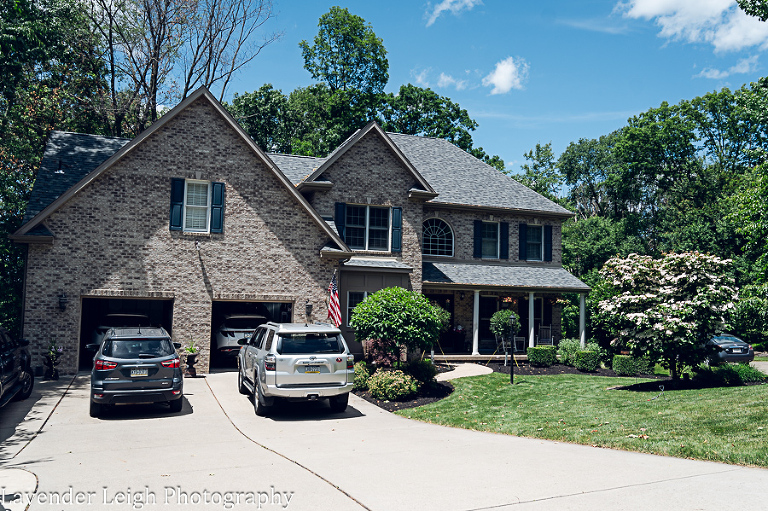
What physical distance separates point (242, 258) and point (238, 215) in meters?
1.42

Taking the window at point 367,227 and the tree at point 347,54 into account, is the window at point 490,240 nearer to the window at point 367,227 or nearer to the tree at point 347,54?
the window at point 367,227

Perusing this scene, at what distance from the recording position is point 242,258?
1945cm

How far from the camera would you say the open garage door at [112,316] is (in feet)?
63.9

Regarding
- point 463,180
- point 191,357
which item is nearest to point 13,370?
point 191,357

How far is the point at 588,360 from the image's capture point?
22547mm

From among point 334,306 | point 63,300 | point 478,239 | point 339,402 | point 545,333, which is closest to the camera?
point 339,402

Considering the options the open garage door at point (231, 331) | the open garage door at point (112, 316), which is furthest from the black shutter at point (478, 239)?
the open garage door at point (112, 316)

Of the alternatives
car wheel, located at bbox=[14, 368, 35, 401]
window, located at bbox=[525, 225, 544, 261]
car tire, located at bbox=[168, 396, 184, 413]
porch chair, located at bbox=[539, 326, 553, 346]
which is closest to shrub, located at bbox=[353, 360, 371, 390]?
car tire, located at bbox=[168, 396, 184, 413]

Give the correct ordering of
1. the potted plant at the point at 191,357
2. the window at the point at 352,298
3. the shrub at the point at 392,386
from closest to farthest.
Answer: the shrub at the point at 392,386
the potted plant at the point at 191,357
the window at the point at 352,298

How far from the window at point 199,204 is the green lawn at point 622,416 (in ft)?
29.9

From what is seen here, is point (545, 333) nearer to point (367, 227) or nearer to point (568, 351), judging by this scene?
point (568, 351)

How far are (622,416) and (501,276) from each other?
45.2 feet

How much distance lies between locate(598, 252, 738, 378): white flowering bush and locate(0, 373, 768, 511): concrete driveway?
721cm

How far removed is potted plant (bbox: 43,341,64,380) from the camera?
16844mm
